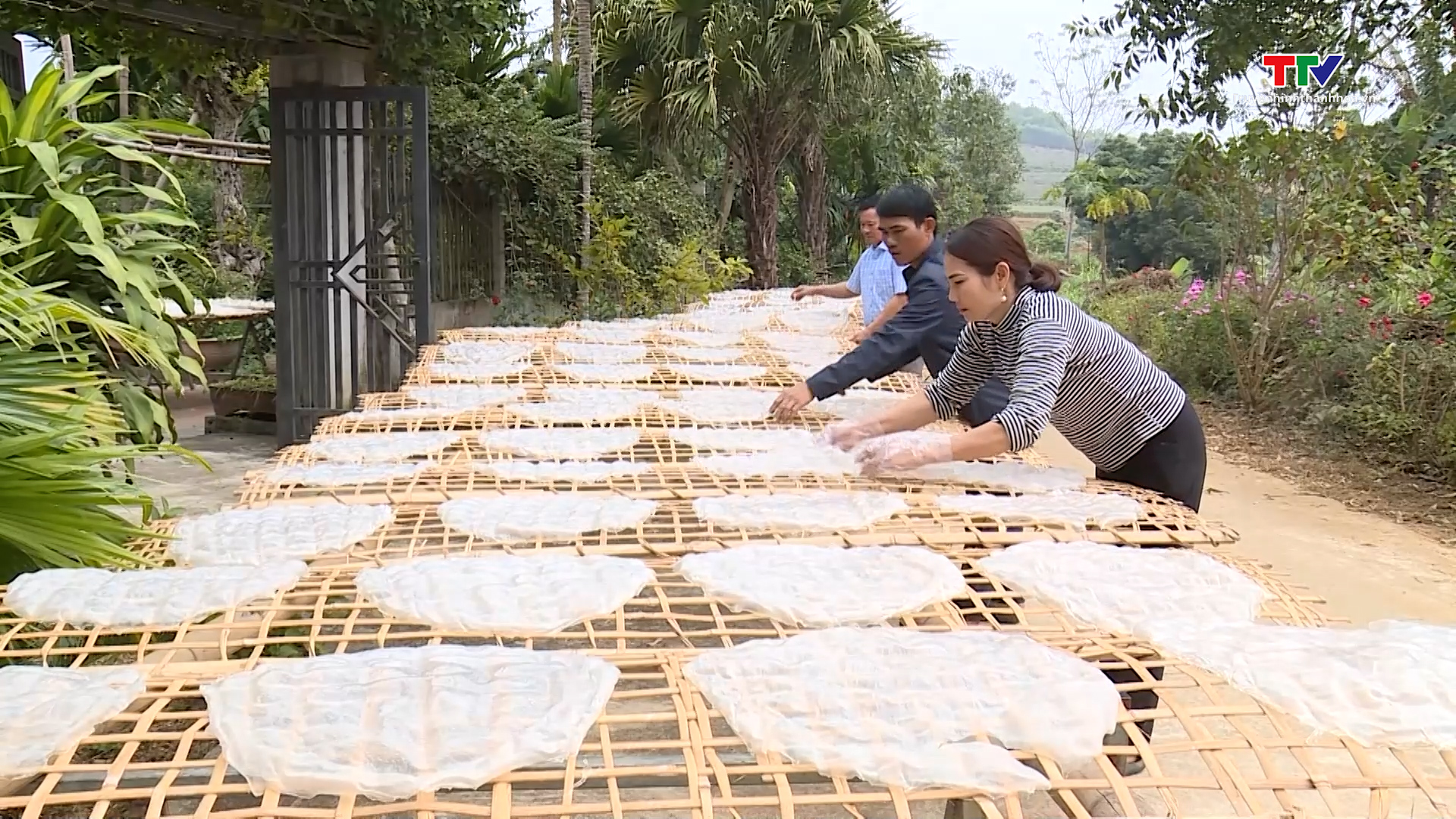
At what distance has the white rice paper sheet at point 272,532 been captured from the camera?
4.19 feet

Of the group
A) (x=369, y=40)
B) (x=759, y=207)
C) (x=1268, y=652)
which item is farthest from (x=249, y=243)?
(x=1268, y=652)

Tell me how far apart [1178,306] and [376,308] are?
18.8 feet

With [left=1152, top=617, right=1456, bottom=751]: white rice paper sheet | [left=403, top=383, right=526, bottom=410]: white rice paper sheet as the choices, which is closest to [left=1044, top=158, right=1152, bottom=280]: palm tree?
[left=403, top=383, right=526, bottom=410]: white rice paper sheet

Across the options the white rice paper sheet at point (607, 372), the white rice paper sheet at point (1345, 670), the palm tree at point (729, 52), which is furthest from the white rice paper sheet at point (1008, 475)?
the palm tree at point (729, 52)

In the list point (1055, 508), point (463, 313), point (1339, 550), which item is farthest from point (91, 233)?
point (463, 313)

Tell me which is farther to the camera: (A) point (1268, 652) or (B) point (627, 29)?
(B) point (627, 29)

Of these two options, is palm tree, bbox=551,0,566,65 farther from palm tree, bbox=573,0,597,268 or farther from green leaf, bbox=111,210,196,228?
green leaf, bbox=111,210,196,228

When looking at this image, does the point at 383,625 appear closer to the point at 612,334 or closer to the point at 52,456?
the point at 52,456

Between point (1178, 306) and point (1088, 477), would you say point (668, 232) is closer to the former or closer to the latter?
point (1178, 306)

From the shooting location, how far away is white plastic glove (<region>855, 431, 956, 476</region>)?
5.55 ft

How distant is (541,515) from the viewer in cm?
144

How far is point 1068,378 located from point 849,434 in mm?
422

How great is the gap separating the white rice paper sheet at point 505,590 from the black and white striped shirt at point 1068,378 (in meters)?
0.79

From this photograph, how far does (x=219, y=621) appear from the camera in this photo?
3.49 ft
